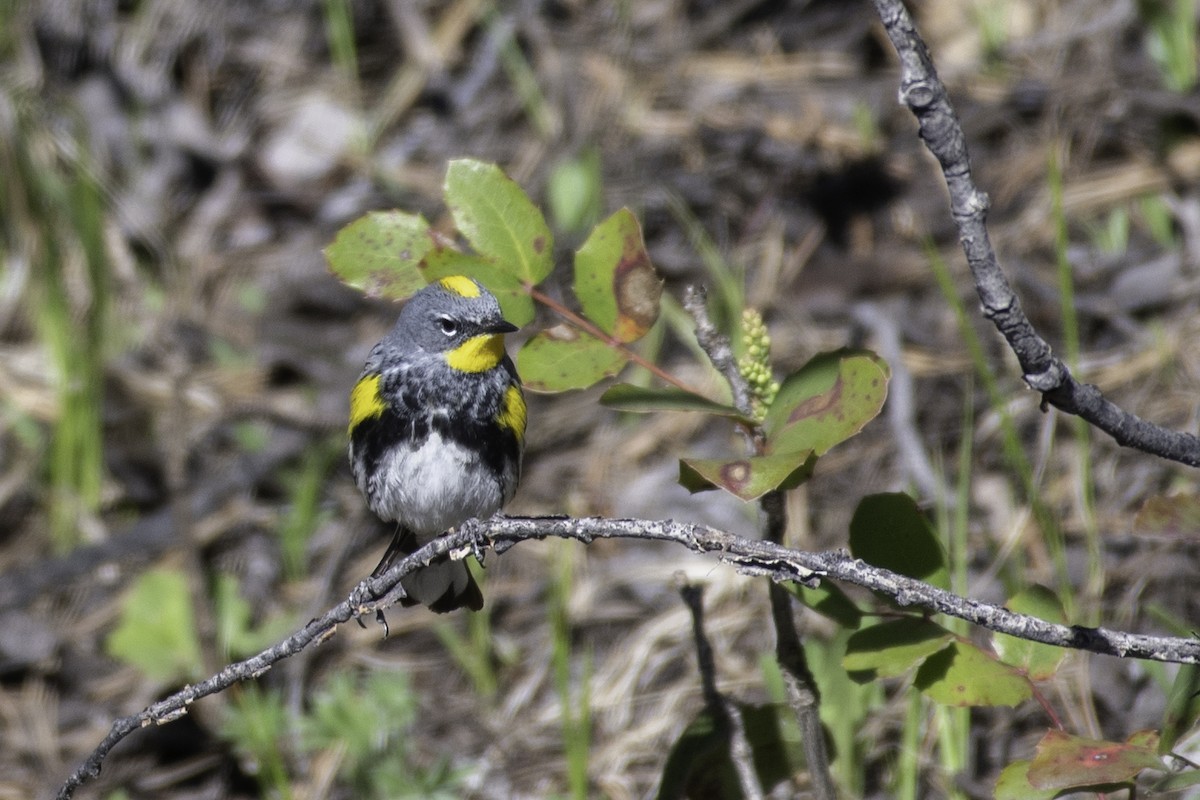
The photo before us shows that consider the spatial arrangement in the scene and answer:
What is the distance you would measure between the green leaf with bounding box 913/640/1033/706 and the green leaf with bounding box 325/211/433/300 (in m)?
0.97

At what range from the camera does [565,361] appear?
6.39 feet

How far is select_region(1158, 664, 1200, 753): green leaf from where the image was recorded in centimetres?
192

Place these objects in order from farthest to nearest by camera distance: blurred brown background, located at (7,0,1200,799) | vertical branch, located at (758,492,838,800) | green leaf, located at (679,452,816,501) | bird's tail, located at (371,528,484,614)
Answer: blurred brown background, located at (7,0,1200,799)
bird's tail, located at (371,528,484,614)
vertical branch, located at (758,492,838,800)
green leaf, located at (679,452,816,501)

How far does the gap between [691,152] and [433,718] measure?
2.98 meters

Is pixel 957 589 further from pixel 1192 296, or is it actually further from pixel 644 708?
pixel 1192 296

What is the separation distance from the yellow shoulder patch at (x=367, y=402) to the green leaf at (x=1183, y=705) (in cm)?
204

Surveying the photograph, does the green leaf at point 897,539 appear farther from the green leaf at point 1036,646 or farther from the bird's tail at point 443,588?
the bird's tail at point 443,588

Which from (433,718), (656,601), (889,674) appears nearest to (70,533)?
(433,718)

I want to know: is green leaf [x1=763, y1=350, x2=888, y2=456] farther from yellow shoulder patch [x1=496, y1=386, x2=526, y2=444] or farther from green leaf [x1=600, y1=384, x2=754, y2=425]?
yellow shoulder patch [x1=496, y1=386, x2=526, y2=444]

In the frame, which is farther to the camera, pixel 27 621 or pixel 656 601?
pixel 27 621

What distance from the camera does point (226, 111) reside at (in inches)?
278

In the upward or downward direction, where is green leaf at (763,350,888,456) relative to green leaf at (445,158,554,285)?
downward

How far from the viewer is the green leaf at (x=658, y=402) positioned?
178 cm

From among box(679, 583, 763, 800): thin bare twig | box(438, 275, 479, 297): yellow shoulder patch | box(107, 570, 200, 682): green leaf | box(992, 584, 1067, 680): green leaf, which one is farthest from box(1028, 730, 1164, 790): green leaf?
box(107, 570, 200, 682): green leaf
